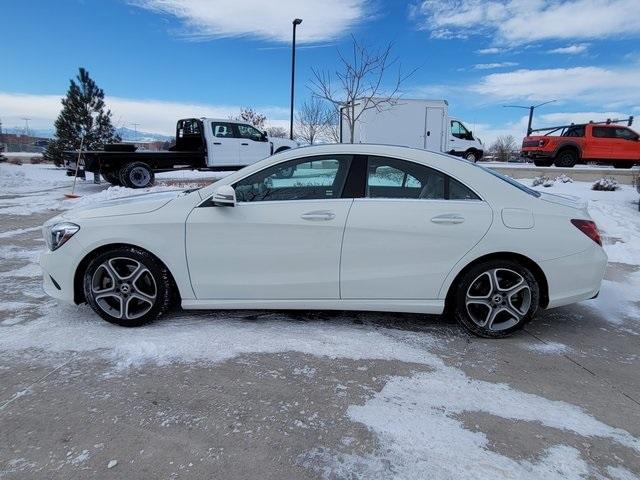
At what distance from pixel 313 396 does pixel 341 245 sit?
120 cm

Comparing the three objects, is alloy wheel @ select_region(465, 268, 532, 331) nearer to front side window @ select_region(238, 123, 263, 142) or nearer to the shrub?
the shrub

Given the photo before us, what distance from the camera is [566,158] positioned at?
63.3ft

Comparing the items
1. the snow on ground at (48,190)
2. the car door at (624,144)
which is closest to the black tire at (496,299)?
the snow on ground at (48,190)

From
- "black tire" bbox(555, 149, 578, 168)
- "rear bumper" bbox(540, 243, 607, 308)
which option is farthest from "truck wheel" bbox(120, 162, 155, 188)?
"black tire" bbox(555, 149, 578, 168)

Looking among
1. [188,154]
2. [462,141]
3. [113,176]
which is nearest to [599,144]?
[462,141]

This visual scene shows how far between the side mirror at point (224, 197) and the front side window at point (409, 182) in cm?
107

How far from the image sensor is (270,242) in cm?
352

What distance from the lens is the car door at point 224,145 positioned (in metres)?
15.4

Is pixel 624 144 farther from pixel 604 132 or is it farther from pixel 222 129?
pixel 222 129

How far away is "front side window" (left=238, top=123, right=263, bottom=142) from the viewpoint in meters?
15.9

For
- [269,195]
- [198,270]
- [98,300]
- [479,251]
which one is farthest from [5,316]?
[479,251]

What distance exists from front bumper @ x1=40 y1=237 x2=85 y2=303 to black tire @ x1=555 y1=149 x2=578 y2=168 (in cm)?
2004

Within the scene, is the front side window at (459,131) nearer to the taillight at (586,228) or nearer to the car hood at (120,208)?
the taillight at (586,228)

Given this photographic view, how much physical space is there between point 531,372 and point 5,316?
425 centimetres
